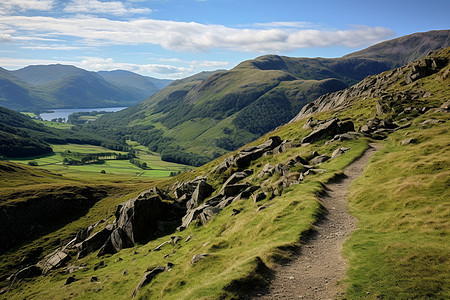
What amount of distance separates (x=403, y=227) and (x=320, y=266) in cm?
915

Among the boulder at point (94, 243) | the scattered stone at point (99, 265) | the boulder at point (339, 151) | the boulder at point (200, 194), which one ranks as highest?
the boulder at point (339, 151)

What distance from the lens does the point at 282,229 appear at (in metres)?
26.0

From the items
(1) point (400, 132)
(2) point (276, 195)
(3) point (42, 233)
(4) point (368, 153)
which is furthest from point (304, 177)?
(3) point (42, 233)

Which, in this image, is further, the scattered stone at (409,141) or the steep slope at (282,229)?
the scattered stone at (409,141)

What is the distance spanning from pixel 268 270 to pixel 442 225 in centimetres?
1446

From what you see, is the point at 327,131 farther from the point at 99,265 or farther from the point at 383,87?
the point at 383,87

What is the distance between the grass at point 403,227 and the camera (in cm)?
1550

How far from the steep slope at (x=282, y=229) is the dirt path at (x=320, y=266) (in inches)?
31.0

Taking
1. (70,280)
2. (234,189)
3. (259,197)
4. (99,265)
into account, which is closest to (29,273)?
(70,280)

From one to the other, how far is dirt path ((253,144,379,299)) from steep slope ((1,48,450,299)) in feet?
2.59

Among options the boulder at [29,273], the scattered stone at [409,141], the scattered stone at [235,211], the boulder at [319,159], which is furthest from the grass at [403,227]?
the boulder at [29,273]

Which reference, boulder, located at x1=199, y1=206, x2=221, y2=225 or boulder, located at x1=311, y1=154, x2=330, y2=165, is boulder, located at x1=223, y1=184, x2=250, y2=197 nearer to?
boulder, located at x1=199, y1=206, x2=221, y2=225

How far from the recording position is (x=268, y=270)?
19.1 meters

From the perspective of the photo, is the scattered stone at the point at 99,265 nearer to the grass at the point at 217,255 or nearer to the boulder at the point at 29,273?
the grass at the point at 217,255
